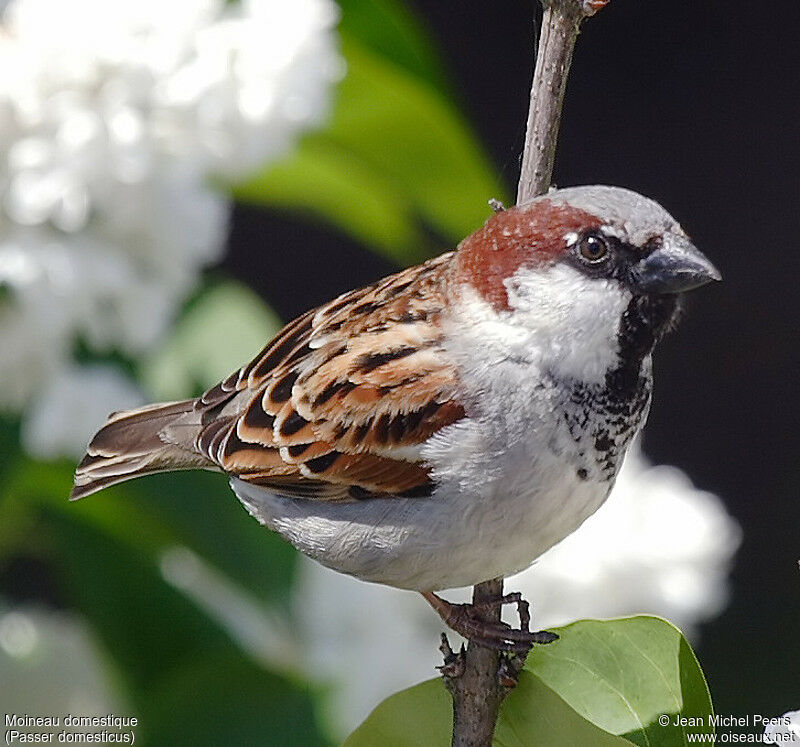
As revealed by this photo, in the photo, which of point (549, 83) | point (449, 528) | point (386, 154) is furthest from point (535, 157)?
point (386, 154)

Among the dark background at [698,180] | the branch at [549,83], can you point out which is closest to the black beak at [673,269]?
the branch at [549,83]

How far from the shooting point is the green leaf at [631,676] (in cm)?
104

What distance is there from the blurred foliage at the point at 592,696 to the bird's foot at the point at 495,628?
44mm

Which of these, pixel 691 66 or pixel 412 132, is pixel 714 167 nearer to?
pixel 691 66

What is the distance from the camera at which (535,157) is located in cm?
114

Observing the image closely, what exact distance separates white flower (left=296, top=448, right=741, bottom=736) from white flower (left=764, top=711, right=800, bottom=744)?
0.62 m

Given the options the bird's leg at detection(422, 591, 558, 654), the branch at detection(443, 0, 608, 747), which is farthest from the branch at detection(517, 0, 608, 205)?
the bird's leg at detection(422, 591, 558, 654)

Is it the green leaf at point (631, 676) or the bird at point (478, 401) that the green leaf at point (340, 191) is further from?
the green leaf at point (631, 676)

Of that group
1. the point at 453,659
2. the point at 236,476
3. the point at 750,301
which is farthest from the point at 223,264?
the point at 453,659

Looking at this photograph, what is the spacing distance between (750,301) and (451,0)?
122 centimetres

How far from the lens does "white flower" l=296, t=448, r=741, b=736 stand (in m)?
1.51

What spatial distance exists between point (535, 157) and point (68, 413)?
0.58m

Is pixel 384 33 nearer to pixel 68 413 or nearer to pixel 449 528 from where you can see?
pixel 68 413

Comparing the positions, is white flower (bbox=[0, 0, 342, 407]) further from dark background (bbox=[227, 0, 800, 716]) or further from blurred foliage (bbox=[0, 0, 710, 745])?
dark background (bbox=[227, 0, 800, 716])
